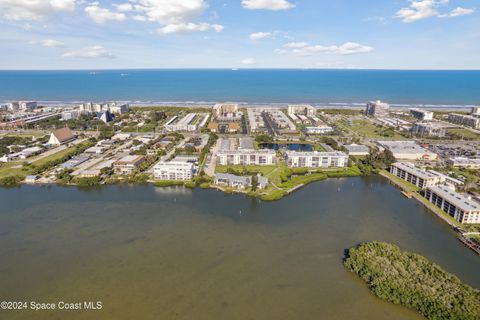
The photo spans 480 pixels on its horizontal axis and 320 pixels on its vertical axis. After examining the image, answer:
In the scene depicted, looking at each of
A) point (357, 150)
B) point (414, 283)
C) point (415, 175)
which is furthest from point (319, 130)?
point (414, 283)

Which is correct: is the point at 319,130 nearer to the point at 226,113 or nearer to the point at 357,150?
the point at 357,150

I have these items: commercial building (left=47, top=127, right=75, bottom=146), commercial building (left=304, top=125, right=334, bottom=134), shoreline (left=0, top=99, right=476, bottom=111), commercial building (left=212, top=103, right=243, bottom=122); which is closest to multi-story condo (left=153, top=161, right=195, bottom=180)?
commercial building (left=47, top=127, right=75, bottom=146)

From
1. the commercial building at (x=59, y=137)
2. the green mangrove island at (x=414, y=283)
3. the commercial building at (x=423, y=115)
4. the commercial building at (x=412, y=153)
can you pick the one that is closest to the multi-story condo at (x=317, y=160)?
the commercial building at (x=412, y=153)

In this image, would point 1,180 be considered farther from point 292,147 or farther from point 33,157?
point 292,147

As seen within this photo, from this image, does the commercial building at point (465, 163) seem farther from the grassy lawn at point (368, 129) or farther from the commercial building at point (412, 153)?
the grassy lawn at point (368, 129)

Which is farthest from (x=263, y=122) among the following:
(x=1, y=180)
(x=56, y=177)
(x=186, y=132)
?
(x=1, y=180)

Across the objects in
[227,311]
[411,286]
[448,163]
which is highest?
[448,163]

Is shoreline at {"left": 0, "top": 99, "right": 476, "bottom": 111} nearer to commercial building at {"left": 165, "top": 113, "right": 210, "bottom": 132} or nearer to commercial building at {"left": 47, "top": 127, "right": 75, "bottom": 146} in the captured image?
commercial building at {"left": 165, "top": 113, "right": 210, "bottom": 132}
